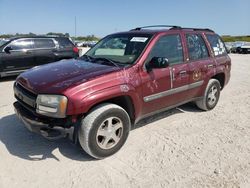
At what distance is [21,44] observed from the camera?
9211mm

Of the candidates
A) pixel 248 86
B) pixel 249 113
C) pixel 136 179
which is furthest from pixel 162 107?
pixel 248 86

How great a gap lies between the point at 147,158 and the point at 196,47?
8.35ft

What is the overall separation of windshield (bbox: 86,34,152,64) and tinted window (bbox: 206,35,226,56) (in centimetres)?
193

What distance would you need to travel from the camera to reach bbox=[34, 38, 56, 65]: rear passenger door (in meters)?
9.43

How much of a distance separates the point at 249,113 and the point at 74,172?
415 cm

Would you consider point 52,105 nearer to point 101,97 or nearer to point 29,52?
point 101,97

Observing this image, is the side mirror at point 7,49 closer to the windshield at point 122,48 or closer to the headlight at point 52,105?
the windshield at point 122,48

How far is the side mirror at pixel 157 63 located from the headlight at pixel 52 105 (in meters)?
1.45

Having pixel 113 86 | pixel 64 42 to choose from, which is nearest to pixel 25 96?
pixel 113 86

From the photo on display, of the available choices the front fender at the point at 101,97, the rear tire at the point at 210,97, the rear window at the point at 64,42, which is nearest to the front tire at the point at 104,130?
the front fender at the point at 101,97

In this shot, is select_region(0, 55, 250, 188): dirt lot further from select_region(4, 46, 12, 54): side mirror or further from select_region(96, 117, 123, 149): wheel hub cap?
select_region(4, 46, 12, 54): side mirror

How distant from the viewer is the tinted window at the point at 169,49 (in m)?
4.21

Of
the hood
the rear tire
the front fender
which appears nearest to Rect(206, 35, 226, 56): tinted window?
the rear tire

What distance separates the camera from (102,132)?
139 inches
